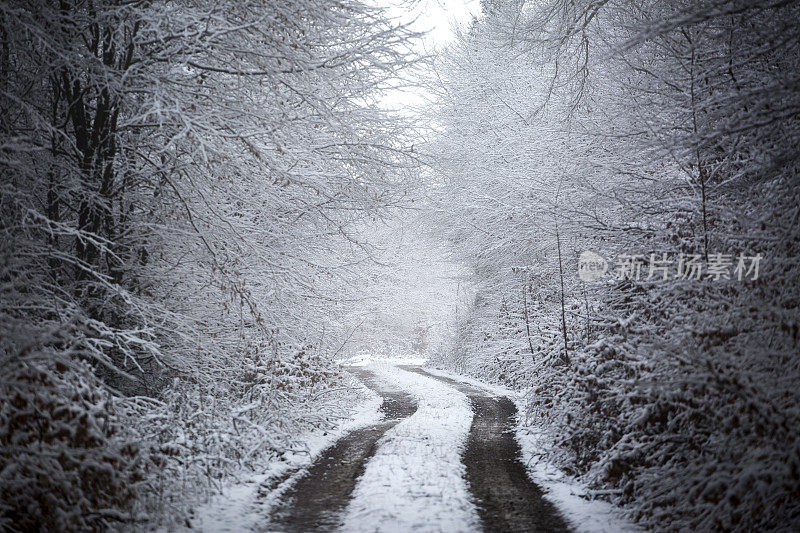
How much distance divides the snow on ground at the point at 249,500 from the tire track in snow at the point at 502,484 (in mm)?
2758

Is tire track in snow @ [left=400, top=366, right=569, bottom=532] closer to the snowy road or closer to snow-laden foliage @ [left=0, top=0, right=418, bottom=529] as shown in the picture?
the snowy road

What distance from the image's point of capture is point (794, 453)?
4133 mm

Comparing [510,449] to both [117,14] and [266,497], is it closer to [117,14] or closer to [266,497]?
[266,497]

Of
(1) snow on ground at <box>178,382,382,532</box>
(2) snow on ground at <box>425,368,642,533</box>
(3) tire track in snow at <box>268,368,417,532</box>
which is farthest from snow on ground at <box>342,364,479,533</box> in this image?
(2) snow on ground at <box>425,368,642,533</box>

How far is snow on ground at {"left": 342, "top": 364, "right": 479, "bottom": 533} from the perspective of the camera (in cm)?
558

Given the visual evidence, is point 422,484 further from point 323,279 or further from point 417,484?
point 323,279

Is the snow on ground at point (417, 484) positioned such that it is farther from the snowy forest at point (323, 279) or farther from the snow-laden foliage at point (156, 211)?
the snow-laden foliage at point (156, 211)

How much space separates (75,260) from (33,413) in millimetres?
2616

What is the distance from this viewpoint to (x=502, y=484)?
23.7ft

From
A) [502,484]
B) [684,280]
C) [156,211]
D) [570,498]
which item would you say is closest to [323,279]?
[156,211]

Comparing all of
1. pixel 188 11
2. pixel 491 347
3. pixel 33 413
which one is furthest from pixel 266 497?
pixel 491 347

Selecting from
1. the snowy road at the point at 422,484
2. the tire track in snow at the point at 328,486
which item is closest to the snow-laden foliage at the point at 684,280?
the snowy road at the point at 422,484

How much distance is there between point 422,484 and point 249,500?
2431mm

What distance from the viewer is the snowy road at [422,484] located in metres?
5.66
